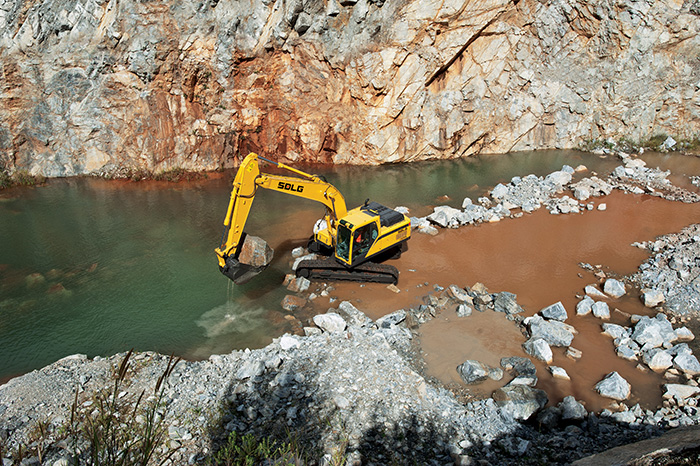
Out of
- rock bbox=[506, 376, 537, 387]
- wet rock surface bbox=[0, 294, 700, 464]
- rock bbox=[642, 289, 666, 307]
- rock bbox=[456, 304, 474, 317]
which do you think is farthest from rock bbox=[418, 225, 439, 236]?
rock bbox=[506, 376, 537, 387]

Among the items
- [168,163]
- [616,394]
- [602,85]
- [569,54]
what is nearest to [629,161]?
[602,85]

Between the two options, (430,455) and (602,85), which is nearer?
(430,455)

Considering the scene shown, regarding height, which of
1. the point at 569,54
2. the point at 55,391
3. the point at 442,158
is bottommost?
the point at 442,158

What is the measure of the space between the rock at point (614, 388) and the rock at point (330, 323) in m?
5.10

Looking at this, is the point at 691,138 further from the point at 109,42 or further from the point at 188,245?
the point at 109,42

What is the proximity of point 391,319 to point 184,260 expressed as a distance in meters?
6.80

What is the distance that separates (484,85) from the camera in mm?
23344

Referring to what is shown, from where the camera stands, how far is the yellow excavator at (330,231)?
10.2 meters

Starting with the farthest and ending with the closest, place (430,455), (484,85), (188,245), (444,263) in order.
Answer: (484,85), (188,245), (444,263), (430,455)

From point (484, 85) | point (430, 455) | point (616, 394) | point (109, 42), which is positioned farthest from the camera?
point (484, 85)

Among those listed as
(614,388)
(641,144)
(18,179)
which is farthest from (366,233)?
(641,144)

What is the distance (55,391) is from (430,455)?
6225 millimetres

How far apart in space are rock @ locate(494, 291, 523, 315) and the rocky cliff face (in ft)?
43.8

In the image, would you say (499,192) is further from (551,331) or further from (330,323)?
(330,323)
